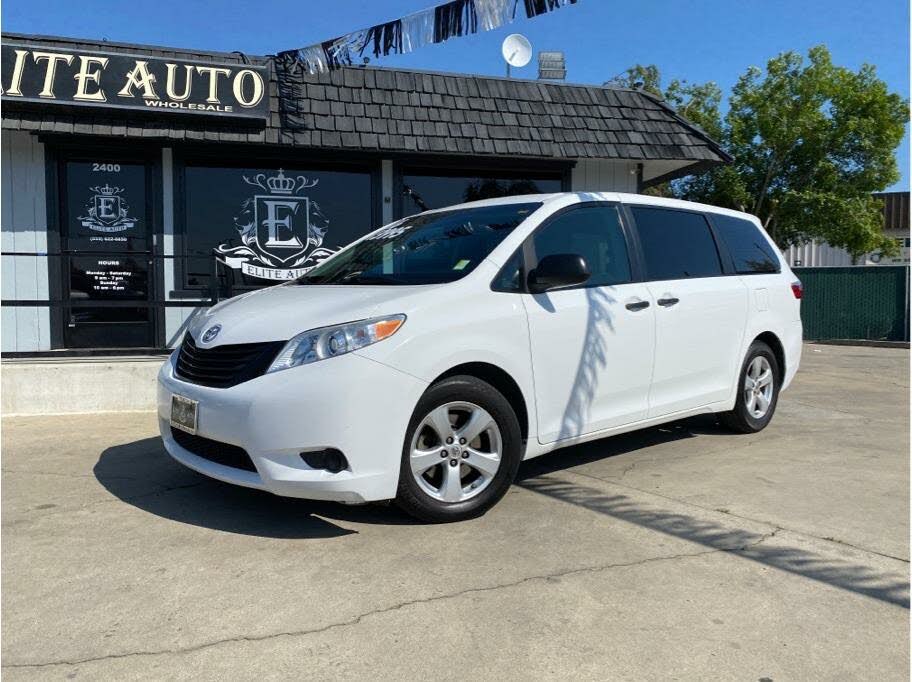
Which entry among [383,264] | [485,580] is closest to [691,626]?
[485,580]

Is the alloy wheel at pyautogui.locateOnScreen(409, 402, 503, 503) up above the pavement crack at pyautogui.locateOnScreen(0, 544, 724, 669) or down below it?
above

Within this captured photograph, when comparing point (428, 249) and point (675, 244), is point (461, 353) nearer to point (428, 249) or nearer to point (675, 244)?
point (428, 249)

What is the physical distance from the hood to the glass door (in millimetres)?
4755

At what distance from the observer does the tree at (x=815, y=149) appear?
2353 cm

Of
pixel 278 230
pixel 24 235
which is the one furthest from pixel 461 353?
pixel 24 235

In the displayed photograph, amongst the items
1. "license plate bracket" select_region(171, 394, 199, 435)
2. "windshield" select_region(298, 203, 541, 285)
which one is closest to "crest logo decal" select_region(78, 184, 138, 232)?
"windshield" select_region(298, 203, 541, 285)

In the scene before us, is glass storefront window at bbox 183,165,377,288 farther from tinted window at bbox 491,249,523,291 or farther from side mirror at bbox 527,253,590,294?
side mirror at bbox 527,253,590,294

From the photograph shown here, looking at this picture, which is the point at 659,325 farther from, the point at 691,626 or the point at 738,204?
the point at 738,204

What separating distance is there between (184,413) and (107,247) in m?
5.44

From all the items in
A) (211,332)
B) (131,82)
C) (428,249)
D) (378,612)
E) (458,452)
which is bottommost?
(378,612)

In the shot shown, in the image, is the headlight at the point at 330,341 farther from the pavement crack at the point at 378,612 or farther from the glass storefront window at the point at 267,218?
the glass storefront window at the point at 267,218

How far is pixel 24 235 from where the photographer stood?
316 inches

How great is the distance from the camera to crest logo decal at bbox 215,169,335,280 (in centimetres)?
868

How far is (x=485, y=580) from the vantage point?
3043 mm
